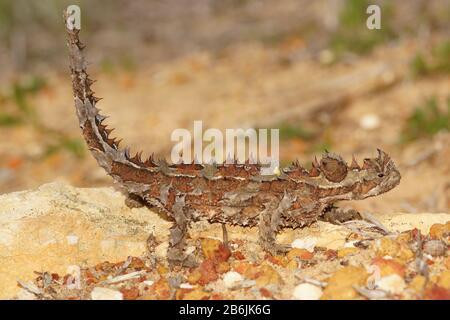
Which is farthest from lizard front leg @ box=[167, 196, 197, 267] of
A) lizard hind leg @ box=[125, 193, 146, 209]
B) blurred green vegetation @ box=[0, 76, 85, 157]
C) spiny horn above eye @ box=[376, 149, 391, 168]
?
blurred green vegetation @ box=[0, 76, 85, 157]

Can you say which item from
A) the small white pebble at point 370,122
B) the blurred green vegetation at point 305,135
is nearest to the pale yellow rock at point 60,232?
the blurred green vegetation at point 305,135

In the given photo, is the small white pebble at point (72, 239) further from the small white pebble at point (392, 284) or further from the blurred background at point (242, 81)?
the blurred background at point (242, 81)

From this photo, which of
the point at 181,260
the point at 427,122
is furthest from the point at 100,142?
the point at 427,122

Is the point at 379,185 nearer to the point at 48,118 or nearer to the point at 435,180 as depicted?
the point at 435,180

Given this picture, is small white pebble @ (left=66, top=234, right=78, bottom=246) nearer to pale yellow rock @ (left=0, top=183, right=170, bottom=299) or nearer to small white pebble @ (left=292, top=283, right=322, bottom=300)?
pale yellow rock @ (left=0, top=183, right=170, bottom=299)

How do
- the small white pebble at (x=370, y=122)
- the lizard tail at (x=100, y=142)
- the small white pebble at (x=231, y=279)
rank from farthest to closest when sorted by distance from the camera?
the small white pebble at (x=370, y=122)
the lizard tail at (x=100, y=142)
the small white pebble at (x=231, y=279)
